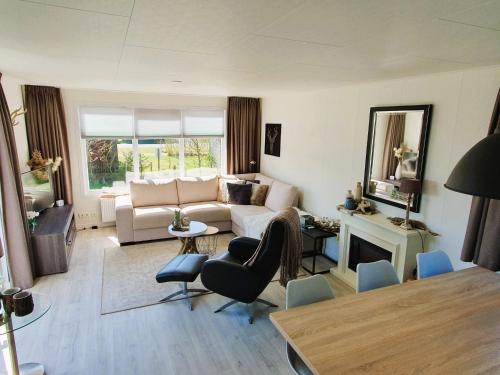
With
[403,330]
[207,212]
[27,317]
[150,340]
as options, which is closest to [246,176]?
[207,212]

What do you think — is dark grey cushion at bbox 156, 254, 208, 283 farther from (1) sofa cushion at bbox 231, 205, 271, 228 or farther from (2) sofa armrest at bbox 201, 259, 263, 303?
(1) sofa cushion at bbox 231, 205, 271, 228

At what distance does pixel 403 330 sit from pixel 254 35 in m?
1.81

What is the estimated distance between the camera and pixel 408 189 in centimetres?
308

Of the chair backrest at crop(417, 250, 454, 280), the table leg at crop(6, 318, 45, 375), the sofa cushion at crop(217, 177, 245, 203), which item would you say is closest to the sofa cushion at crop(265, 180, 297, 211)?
the sofa cushion at crop(217, 177, 245, 203)

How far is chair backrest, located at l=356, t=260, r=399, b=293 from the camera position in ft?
7.61

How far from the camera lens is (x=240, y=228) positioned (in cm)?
510

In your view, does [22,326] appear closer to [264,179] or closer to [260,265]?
[260,265]

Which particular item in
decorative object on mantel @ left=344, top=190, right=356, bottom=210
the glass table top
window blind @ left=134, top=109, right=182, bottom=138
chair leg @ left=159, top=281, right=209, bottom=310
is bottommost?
chair leg @ left=159, top=281, right=209, bottom=310

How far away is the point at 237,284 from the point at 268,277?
0.30m

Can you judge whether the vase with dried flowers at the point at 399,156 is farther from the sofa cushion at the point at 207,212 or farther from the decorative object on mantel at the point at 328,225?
the sofa cushion at the point at 207,212

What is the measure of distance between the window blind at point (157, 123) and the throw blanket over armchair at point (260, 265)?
140 inches

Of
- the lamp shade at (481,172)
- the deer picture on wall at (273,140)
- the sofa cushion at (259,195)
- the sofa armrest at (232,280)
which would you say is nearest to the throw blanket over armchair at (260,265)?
the sofa armrest at (232,280)

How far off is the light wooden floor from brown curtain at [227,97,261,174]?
342 centimetres

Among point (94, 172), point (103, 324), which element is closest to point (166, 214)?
point (94, 172)
